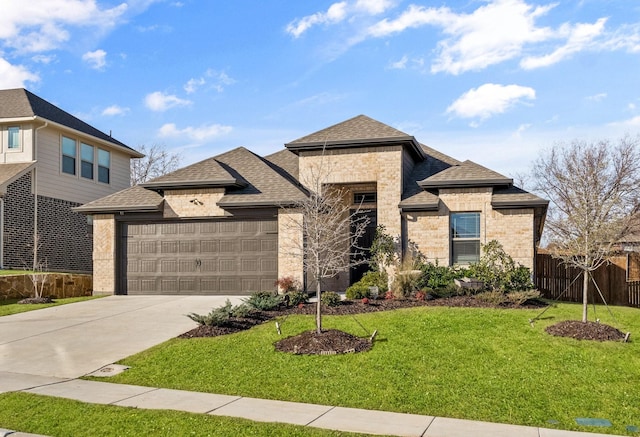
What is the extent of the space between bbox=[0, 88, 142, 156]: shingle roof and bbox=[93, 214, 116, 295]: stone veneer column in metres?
6.89

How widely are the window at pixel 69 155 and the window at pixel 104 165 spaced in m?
1.89

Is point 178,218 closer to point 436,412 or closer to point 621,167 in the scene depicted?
point 436,412

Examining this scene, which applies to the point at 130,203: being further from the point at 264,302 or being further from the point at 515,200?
the point at 515,200

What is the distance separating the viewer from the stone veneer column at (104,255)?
20.1 m

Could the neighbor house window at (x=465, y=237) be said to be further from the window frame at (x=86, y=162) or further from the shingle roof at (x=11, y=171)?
the window frame at (x=86, y=162)

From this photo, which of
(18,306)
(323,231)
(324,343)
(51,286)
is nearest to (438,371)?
A: (324,343)

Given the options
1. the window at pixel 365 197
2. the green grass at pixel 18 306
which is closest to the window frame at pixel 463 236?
the window at pixel 365 197

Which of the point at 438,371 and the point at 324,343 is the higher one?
the point at 324,343

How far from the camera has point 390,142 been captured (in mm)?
19031

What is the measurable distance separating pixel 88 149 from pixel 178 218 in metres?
10.8

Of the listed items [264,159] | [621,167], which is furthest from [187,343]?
[621,167]

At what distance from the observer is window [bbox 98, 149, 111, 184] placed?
1125 inches

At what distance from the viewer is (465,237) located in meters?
18.1

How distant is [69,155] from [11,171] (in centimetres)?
316
